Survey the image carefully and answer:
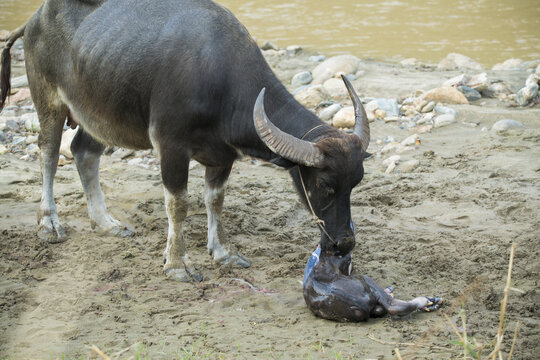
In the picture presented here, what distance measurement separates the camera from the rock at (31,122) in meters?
8.77

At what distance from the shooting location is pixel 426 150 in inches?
299

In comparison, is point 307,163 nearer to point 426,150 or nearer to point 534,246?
Result: point 534,246

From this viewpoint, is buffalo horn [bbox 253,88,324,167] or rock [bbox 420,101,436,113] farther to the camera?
rock [bbox 420,101,436,113]

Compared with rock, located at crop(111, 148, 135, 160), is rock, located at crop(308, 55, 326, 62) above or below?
below

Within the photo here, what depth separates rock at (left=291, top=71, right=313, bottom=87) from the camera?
34.1ft

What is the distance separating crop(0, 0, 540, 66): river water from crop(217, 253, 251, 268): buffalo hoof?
833 cm

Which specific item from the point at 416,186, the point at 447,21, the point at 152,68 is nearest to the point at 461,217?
the point at 416,186

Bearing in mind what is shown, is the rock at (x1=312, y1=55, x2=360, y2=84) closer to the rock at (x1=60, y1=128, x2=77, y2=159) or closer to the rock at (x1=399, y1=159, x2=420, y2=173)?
the rock at (x1=399, y1=159, x2=420, y2=173)

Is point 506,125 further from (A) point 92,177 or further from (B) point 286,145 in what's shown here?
(A) point 92,177

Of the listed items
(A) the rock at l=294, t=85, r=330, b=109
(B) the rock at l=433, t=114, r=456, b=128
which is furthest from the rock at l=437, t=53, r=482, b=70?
(B) the rock at l=433, t=114, r=456, b=128

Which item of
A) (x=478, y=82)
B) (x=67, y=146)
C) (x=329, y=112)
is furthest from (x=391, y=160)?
(x=67, y=146)

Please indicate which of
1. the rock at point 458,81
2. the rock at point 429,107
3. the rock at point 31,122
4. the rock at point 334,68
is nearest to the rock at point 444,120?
the rock at point 429,107

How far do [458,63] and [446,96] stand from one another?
3.29 m

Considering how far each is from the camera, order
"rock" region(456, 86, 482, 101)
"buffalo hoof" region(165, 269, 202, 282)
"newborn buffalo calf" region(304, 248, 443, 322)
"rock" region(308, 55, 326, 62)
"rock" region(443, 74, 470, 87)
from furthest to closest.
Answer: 1. "rock" region(308, 55, 326, 62)
2. "rock" region(443, 74, 470, 87)
3. "rock" region(456, 86, 482, 101)
4. "buffalo hoof" region(165, 269, 202, 282)
5. "newborn buffalo calf" region(304, 248, 443, 322)
